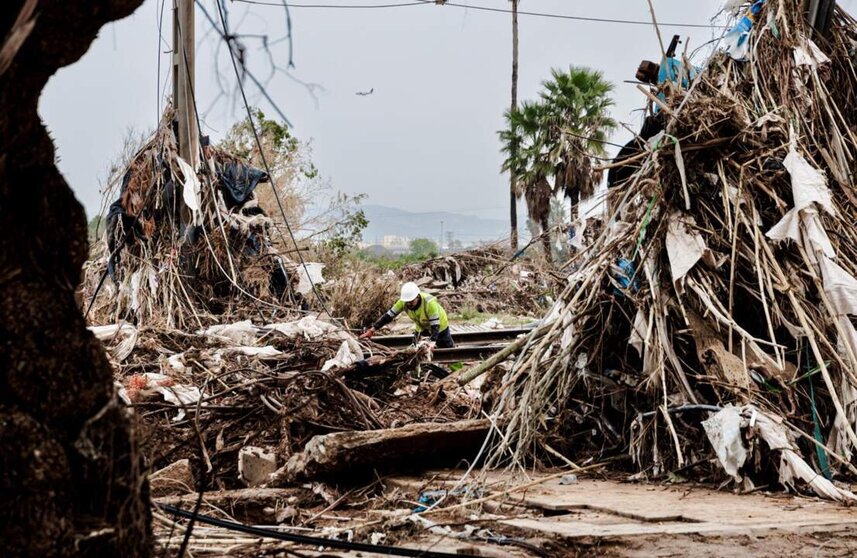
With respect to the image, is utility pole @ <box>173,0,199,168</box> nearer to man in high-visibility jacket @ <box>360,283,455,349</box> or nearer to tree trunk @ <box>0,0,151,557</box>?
man in high-visibility jacket @ <box>360,283,455,349</box>

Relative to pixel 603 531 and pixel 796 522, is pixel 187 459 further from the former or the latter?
pixel 796 522

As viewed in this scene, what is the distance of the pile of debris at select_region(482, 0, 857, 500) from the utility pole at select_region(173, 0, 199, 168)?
8.02 meters

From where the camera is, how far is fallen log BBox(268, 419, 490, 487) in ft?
18.6

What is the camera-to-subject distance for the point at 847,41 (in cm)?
756

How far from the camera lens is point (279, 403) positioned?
6.90 meters

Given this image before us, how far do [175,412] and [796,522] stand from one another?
16.7 feet

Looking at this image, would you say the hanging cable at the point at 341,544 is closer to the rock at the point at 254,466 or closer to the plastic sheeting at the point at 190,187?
the rock at the point at 254,466

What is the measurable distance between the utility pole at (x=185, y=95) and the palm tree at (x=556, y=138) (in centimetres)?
1704

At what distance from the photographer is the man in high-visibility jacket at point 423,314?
11459 mm

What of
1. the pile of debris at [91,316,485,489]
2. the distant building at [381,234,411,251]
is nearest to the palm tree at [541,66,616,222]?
the pile of debris at [91,316,485,489]

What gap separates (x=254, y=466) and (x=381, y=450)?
1086 mm

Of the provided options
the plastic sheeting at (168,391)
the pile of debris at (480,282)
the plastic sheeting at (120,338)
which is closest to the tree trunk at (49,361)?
the plastic sheeting at (168,391)

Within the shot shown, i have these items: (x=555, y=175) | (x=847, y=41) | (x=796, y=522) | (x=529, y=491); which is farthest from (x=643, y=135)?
(x=555, y=175)

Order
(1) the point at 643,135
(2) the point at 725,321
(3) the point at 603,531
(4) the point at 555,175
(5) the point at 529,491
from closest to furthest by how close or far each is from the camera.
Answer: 1. (3) the point at 603,531
2. (5) the point at 529,491
3. (2) the point at 725,321
4. (1) the point at 643,135
5. (4) the point at 555,175
